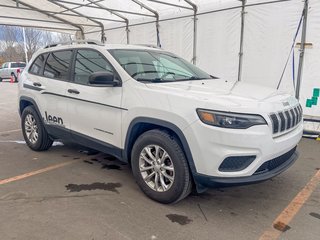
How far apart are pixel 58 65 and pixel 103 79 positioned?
1.48 m

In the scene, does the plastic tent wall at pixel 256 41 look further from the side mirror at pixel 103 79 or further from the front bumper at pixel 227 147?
the side mirror at pixel 103 79

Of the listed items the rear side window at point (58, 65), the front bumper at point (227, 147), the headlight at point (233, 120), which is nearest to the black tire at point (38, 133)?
the rear side window at point (58, 65)

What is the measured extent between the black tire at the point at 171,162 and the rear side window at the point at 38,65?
2565 millimetres

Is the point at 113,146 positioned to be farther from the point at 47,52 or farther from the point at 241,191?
the point at 47,52

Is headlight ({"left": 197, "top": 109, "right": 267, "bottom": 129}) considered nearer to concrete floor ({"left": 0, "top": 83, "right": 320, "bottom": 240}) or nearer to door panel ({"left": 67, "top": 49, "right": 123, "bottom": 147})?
concrete floor ({"left": 0, "top": 83, "right": 320, "bottom": 240})

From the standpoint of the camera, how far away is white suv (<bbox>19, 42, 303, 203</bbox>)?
9.07 feet

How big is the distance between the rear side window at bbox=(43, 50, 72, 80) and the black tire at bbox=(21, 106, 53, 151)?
0.71m

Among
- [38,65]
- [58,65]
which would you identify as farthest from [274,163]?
[38,65]

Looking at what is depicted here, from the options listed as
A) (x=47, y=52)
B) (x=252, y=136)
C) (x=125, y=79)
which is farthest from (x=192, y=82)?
(x=47, y=52)

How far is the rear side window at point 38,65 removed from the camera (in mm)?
4969

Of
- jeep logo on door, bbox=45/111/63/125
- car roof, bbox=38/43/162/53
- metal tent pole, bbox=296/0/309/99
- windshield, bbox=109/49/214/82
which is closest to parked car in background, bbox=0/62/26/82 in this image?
car roof, bbox=38/43/162/53

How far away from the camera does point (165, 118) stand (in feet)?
9.99

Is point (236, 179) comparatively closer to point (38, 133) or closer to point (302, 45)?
point (38, 133)

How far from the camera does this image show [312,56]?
6.46 meters
